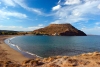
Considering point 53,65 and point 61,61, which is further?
point 61,61

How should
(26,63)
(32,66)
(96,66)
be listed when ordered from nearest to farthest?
(96,66) → (32,66) → (26,63)

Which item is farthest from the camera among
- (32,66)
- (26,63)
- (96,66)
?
(26,63)

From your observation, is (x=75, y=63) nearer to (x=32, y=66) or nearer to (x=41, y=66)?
(x=41, y=66)

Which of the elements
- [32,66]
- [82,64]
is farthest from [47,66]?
[82,64]

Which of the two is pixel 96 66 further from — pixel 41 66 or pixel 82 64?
pixel 41 66

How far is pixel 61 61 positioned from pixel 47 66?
6.09 ft

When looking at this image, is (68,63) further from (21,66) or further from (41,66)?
(21,66)

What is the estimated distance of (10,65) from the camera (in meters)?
15.0

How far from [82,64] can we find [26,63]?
21.7 ft

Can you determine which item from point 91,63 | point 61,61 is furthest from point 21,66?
point 91,63

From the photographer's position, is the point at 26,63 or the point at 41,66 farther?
the point at 26,63

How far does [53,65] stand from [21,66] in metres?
3.55

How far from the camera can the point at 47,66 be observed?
1491cm

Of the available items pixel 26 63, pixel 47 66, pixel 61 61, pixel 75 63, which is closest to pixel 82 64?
pixel 75 63
